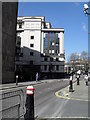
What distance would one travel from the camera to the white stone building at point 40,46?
73.4m

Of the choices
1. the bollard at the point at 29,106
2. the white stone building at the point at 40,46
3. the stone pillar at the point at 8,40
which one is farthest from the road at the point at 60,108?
the white stone building at the point at 40,46

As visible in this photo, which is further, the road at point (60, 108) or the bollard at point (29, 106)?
the road at point (60, 108)

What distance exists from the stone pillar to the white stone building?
37429mm

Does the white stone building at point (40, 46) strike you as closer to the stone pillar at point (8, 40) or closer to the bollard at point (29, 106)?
the stone pillar at point (8, 40)

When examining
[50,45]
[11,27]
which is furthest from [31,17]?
[11,27]

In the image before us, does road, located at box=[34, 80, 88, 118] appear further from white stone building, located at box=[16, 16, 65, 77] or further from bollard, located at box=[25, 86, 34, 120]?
white stone building, located at box=[16, 16, 65, 77]

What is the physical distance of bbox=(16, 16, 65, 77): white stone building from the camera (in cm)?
7338

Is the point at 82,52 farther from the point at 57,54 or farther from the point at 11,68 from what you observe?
the point at 11,68

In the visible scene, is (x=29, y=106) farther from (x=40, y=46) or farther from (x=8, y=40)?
(x=40, y=46)

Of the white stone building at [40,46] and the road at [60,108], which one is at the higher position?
the white stone building at [40,46]

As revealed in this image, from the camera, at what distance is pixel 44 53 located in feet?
254

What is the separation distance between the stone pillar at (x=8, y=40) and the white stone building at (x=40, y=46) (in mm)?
37429

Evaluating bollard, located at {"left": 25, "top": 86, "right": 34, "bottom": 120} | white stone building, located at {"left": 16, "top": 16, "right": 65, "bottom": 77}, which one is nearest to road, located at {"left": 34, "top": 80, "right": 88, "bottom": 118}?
bollard, located at {"left": 25, "top": 86, "right": 34, "bottom": 120}

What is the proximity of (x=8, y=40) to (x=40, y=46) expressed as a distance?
142 feet
